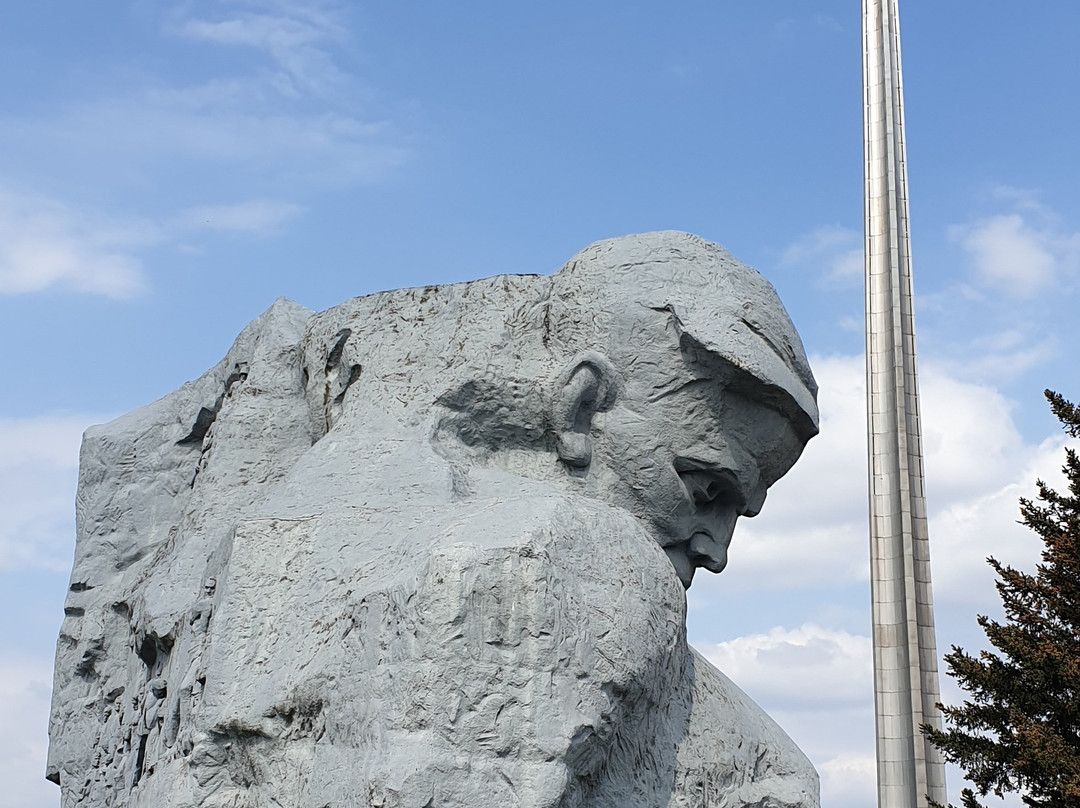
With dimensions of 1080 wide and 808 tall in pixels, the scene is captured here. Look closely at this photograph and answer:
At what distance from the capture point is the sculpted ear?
4367 millimetres

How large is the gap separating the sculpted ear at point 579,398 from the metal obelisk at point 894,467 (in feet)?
32.4

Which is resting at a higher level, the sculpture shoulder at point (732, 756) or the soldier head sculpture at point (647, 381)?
the soldier head sculpture at point (647, 381)

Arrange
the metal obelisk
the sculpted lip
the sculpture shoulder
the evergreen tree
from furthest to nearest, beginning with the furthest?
the metal obelisk, the evergreen tree, the sculpted lip, the sculpture shoulder

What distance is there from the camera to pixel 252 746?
12.1 ft

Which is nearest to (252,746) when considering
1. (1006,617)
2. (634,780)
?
(634,780)

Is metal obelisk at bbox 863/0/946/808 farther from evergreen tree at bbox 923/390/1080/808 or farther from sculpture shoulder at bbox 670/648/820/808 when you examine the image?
sculpture shoulder at bbox 670/648/820/808

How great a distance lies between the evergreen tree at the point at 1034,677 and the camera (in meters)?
8.43

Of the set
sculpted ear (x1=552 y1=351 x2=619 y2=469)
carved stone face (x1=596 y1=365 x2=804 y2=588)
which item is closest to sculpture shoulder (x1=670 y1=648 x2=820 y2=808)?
carved stone face (x1=596 y1=365 x2=804 y2=588)

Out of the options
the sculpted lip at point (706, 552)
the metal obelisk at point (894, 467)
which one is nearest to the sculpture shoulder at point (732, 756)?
the sculpted lip at point (706, 552)

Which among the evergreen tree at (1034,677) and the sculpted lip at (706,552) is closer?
the sculpted lip at (706,552)

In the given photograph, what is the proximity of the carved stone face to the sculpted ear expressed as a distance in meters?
0.06

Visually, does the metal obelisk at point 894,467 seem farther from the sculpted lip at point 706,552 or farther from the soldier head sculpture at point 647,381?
the soldier head sculpture at point 647,381

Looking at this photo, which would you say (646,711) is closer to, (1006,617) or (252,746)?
(252,746)

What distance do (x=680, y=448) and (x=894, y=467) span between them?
34.9 ft
